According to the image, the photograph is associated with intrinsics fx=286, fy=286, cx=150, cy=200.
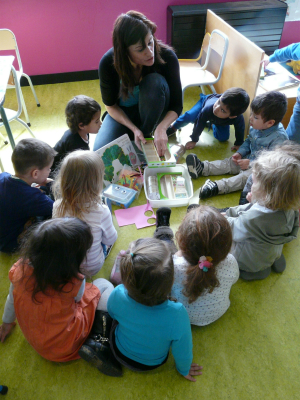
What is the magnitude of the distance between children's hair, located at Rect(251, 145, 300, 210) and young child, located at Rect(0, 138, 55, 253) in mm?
985

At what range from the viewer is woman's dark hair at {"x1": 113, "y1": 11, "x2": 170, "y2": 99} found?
144 cm

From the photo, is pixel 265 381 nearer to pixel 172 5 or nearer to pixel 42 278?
pixel 42 278

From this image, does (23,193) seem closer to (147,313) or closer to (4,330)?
(4,330)

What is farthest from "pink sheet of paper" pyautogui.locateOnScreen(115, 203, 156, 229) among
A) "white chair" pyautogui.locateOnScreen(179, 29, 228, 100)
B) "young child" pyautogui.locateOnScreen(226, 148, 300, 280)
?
"white chair" pyautogui.locateOnScreen(179, 29, 228, 100)

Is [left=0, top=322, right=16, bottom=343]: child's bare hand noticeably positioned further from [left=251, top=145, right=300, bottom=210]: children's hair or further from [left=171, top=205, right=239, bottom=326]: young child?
[left=251, top=145, right=300, bottom=210]: children's hair

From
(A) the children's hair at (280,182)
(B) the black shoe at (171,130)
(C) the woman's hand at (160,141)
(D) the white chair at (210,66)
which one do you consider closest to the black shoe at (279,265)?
(A) the children's hair at (280,182)

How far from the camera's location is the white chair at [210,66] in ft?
7.05

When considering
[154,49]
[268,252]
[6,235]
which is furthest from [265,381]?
[154,49]

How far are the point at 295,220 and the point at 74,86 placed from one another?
2.56 meters

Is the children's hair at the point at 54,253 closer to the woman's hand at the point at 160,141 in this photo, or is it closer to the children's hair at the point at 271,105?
the woman's hand at the point at 160,141

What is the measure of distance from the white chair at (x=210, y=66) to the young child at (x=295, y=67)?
1.22 feet

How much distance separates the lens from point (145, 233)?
63.8 inches

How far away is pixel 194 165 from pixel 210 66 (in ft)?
4.24

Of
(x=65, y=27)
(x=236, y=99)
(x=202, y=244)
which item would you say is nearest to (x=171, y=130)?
(x=236, y=99)
